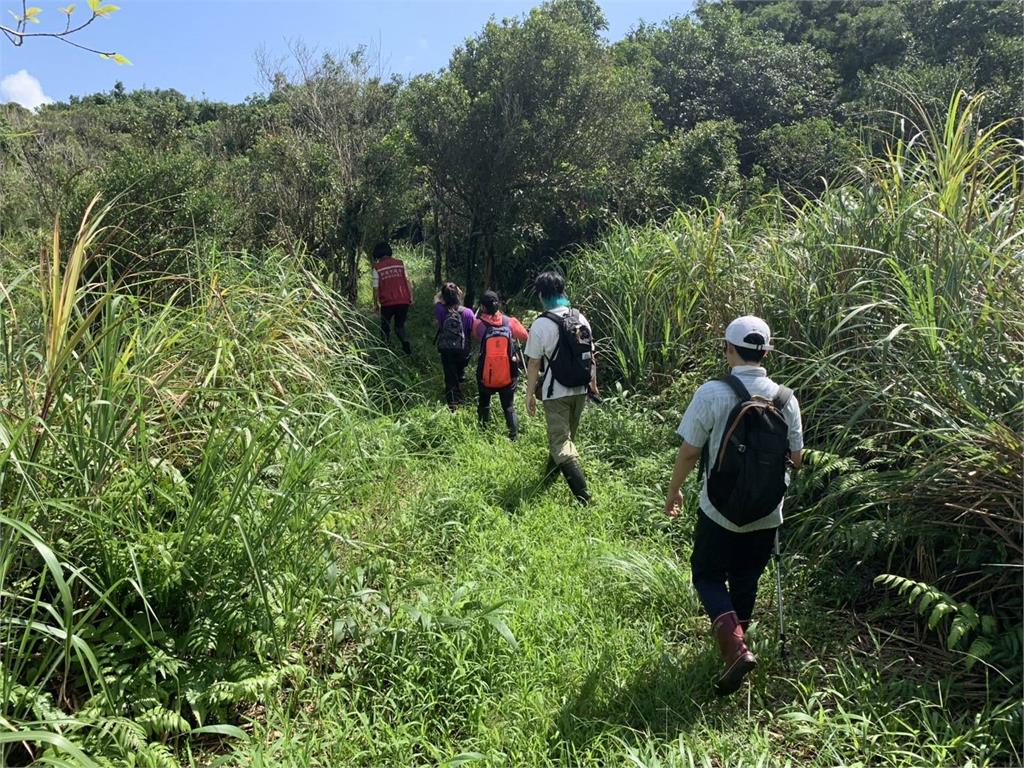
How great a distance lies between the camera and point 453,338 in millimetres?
5820

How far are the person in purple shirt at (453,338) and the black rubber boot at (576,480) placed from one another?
6.67 feet

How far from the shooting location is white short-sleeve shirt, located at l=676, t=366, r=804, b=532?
2.56m

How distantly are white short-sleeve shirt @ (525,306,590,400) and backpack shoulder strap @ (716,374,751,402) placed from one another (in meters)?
1.63

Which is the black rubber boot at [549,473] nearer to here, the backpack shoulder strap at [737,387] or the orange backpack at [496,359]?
the orange backpack at [496,359]

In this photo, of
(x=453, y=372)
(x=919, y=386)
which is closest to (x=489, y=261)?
(x=453, y=372)

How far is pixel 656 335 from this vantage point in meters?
6.06

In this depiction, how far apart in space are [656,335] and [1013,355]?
10.9 ft

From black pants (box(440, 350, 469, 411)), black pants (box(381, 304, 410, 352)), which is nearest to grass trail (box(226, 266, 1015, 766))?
black pants (box(440, 350, 469, 411))

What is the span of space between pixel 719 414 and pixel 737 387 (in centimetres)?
13

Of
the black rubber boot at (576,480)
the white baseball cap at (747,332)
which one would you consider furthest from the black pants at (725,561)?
the black rubber boot at (576,480)

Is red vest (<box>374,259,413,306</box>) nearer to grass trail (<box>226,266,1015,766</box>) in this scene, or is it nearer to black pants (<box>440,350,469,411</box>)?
black pants (<box>440,350,469,411</box>)

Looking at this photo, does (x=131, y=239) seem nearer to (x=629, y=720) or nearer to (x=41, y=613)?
(x=41, y=613)

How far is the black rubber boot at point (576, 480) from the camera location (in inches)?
161

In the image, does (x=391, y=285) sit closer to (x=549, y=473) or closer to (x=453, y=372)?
(x=453, y=372)
